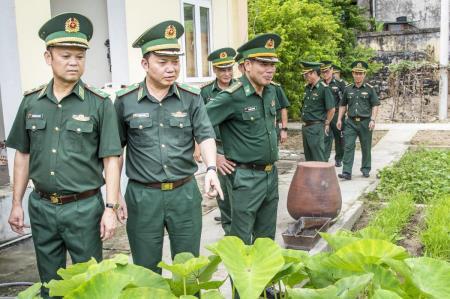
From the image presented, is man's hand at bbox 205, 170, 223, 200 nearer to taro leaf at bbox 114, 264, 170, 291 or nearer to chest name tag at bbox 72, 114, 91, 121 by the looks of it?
chest name tag at bbox 72, 114, 91, 121

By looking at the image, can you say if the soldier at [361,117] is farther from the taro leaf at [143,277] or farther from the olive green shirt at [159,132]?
the taro leaf at [143,277]

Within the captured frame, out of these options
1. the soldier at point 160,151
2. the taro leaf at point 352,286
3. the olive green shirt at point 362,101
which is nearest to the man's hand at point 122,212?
the soldier at point 160,151

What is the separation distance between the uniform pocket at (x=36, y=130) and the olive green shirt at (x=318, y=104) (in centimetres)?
625

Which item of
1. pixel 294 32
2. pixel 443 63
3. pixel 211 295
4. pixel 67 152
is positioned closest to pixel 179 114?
pixel 67 152

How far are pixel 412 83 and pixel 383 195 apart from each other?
13.0 m

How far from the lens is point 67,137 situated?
10.6ft

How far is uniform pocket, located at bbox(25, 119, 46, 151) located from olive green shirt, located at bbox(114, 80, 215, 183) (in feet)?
1.62

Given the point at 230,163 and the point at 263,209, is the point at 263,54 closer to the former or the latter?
the point at 230,163

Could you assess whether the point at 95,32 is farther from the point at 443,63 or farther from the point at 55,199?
the point at 443,63

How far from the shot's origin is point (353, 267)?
5.64ft

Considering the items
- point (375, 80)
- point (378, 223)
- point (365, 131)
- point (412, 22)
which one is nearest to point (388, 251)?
point (378, 223)

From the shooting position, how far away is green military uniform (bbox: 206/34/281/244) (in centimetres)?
428

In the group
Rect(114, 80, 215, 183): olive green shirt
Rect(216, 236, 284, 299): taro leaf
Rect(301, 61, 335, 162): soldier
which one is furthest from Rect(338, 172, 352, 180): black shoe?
Rect(216, 236, 284, 299): taro leaf

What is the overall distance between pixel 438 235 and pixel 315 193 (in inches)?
49.2
